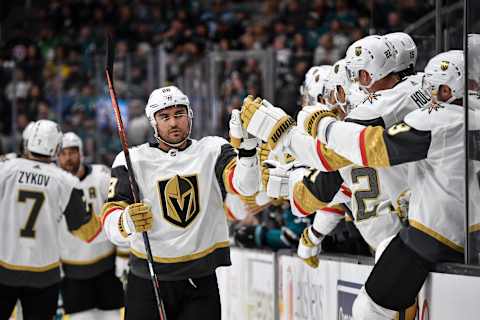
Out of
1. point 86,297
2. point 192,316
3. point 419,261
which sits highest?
point 419,261

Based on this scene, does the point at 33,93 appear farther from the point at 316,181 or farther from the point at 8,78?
the point at 316,181

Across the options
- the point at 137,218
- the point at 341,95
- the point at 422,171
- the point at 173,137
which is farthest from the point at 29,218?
the point at 422,171

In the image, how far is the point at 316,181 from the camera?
14.6ft

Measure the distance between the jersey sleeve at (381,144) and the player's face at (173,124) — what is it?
1.19 meters

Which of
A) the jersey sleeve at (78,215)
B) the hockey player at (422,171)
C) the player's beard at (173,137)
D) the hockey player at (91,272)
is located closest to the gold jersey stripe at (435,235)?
the hockey player at (422,171)

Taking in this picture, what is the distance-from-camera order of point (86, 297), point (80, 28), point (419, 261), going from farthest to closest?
point (80, 28) < point (86, 297) < point (419, 261)

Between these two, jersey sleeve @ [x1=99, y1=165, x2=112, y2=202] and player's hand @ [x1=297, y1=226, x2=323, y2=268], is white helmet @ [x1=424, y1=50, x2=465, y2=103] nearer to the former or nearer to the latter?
player's hand @ [x1=297, y1=226, x2=323, y2=268]

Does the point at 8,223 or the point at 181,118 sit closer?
the point at 181,118

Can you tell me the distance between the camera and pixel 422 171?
3.80 m

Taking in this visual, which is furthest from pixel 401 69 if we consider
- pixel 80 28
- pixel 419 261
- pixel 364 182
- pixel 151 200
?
pixel 80 28

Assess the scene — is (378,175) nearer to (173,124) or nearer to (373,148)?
(373,148)

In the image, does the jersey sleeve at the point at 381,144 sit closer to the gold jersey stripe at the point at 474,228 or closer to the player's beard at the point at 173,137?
the gold jersey stripe at the point at 474,228

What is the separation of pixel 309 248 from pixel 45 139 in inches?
68.5

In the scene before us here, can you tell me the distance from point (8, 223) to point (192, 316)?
Answer: 177 cm
